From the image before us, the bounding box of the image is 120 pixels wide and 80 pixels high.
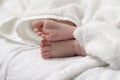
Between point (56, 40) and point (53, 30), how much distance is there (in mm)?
32

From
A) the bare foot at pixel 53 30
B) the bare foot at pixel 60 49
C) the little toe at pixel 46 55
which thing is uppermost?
the bare foot at pixel 53 30

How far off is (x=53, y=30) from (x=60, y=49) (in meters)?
0.06

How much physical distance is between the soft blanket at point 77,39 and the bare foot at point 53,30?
0.04 meters

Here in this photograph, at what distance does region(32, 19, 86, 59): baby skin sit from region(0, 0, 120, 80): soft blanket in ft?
0.09

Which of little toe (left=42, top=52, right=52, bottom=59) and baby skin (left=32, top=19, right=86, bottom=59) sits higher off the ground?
baby skin (left=32, top=19, right=86, bottom=59)

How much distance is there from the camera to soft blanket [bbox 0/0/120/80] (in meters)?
0.69

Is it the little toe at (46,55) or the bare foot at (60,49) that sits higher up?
the bare foot at (60,49)

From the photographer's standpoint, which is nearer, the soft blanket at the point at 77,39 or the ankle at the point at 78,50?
the soft blanket at the point at 77,39

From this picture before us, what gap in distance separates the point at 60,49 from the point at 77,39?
0.07m

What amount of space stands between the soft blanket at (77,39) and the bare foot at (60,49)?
26 millimetres

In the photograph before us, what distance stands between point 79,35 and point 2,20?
1.29 feet

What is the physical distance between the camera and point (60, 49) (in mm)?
805

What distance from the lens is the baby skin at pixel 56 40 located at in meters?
0.80

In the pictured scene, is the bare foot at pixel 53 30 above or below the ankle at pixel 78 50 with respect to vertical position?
above
